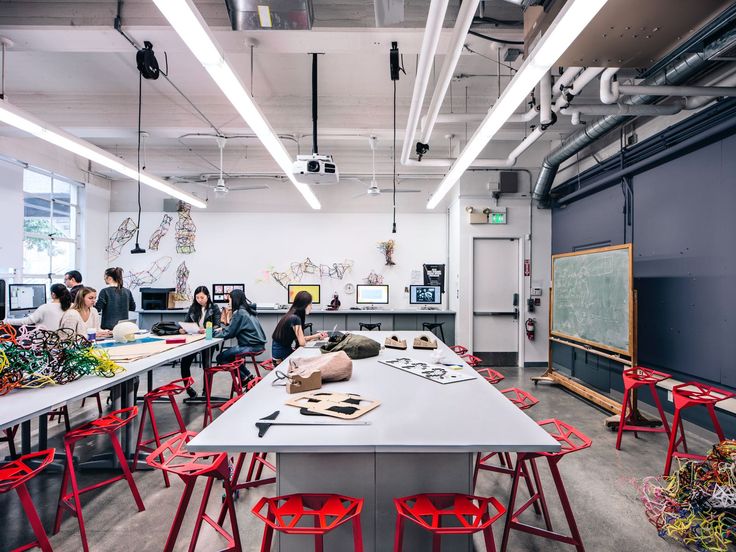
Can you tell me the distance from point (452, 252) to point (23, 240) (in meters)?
6.66

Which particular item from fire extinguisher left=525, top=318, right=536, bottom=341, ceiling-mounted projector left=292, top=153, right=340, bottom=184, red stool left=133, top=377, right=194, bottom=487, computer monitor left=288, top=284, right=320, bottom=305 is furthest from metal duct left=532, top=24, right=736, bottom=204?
red stool left=133, top=377, right=194, bottom=487

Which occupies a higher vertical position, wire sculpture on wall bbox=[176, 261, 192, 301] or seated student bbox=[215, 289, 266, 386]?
wire sculpture on wall bbox=[176, 261, 192, 301]

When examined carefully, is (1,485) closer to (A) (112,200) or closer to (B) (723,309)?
(B) (723,309)

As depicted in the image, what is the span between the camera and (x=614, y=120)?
11.5ft

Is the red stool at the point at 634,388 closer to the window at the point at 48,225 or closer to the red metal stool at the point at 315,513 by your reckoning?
the red metal stool at the point at 315,513

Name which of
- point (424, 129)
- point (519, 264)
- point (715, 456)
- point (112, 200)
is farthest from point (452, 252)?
point (112, 200)

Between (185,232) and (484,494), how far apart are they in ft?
21.1

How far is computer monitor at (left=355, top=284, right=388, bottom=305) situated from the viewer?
6230 millimetres

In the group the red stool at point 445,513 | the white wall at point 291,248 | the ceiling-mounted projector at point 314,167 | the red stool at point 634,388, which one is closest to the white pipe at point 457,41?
the ceiling-mounted projector at point 314,167

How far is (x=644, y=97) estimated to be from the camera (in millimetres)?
3053

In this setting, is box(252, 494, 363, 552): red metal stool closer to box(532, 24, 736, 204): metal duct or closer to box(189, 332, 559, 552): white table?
box(189, 332, 559, 552): white table

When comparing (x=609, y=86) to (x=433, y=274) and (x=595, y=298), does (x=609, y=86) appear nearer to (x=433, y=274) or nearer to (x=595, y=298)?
(x=595, y=298)

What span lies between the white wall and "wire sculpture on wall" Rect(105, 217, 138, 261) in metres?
0.13

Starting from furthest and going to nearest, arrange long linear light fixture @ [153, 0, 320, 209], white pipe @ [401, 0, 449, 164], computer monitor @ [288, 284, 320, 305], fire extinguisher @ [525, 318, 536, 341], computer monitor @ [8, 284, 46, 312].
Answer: computer monitor @ [288, 284, 320, 305] → fire extinguisher @ [525, 318, 536, 341] → computer monitor @ [8, 284, 46, 312] → white pipe @ [401, 0, 449, 164] → long linear light fixture @ [153, 0, 320, 209]
